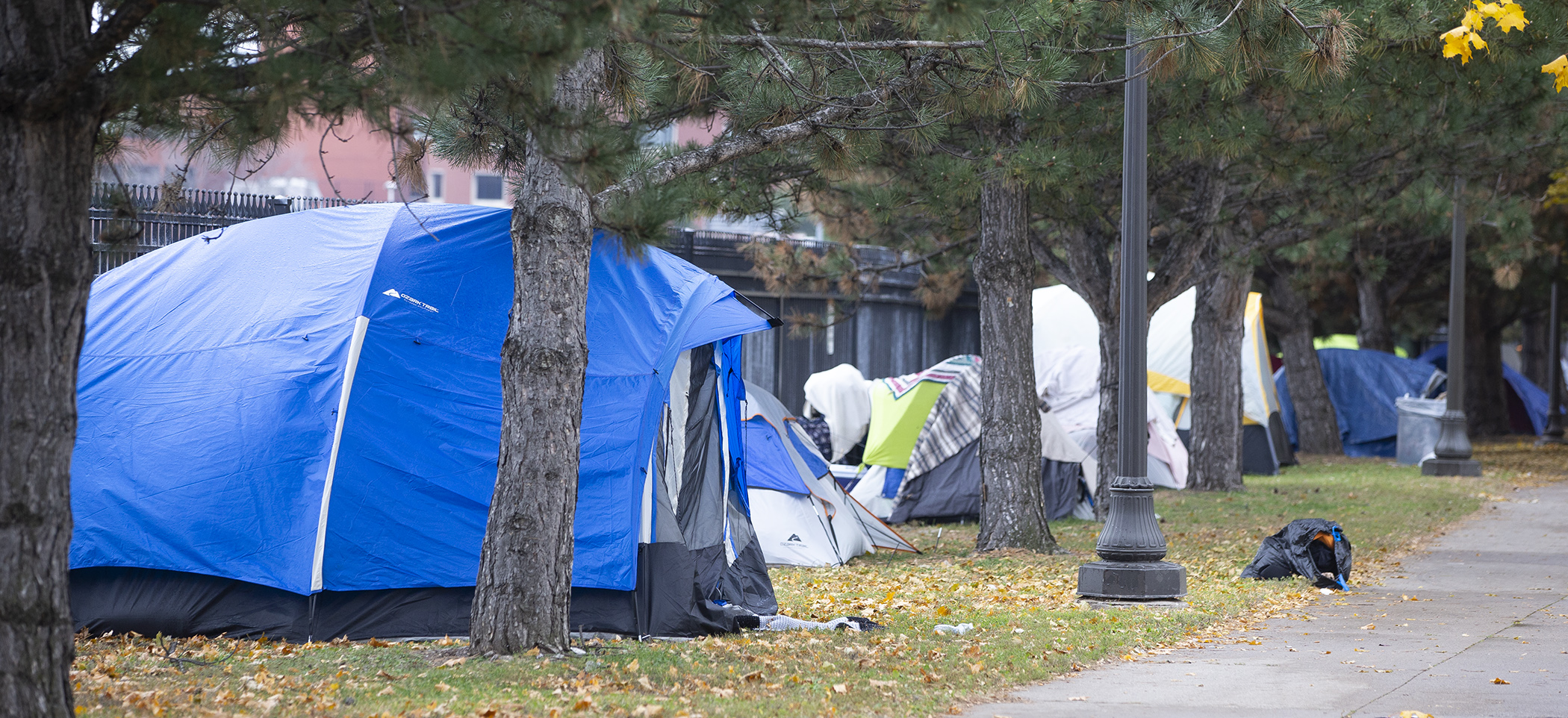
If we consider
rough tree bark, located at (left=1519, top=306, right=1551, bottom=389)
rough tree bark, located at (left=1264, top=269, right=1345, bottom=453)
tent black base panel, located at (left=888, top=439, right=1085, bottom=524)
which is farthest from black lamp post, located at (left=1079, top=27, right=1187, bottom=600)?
rough tree bark, located at (left=1519, top=306, right=1551, bottom=389)

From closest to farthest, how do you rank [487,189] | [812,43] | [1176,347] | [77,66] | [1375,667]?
1. [77,66]
2. [812,43]
3. [1375,667]
4. [1176,347]
5. [487,189]

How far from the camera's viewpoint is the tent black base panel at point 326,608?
23.6 ft

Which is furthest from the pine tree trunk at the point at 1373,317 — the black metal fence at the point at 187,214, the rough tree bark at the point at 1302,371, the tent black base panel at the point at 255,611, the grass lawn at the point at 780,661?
Answer: the tent black base panel at the point at 255,611

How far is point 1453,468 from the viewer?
19.6m

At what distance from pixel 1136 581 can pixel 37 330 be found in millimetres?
6584

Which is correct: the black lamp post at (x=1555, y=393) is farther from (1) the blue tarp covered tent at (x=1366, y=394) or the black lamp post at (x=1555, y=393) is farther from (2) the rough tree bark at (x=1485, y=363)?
(1) the blue tarp covered tent at (x=1366, y=394)

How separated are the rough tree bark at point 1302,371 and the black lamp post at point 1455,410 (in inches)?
154

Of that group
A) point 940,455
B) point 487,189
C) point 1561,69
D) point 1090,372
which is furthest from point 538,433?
point 487,189

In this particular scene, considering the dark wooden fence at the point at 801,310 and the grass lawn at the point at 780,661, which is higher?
the dark wooden fence at the point at 801,310

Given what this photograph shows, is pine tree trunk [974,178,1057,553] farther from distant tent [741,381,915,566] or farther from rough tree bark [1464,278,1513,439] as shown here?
rough tree bark [1464,278,1513,439]

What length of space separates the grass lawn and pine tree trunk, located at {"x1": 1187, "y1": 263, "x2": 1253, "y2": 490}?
22.5ft

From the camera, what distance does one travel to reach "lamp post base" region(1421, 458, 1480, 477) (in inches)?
770

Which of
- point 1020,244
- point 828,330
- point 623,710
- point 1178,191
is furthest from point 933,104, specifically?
point 828,330

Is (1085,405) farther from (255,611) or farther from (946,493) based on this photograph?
(255,611)
